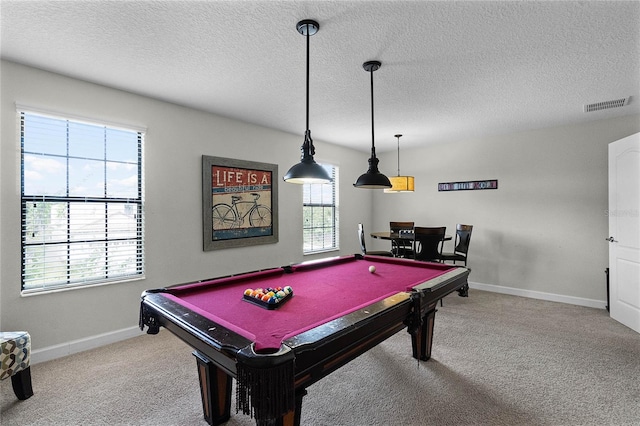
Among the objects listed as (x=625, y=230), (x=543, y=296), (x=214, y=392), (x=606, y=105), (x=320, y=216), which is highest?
(x=606, y=105)

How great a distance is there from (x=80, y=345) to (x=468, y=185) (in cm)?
550

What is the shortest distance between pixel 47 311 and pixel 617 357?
4.98 meters

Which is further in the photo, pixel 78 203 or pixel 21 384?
pixel 78 203

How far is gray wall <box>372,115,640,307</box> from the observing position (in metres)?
4.08

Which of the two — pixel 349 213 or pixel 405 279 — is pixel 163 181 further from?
pixel 349 213

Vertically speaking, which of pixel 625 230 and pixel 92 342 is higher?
pixel 625 230

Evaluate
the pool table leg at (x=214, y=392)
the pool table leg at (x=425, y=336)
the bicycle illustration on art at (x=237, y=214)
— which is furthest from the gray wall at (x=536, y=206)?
the pool table leg at (x=214, y=392)

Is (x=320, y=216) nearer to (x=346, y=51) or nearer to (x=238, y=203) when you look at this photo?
(x=238, y=203)

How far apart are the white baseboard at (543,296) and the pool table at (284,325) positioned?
2.66 meters

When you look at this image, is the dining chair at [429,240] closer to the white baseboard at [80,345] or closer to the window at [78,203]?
the window at [78,203]

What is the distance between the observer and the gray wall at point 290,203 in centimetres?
262

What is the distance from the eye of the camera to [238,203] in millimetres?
4008

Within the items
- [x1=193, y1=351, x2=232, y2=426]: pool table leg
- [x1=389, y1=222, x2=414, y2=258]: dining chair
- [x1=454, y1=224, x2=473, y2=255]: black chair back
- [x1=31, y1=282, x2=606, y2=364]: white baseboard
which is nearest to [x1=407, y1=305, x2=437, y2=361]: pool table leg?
[x1=193, y1=351, x2=232, y2=426]: pool table leg

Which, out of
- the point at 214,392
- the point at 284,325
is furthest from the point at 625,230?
the point at 214,392
